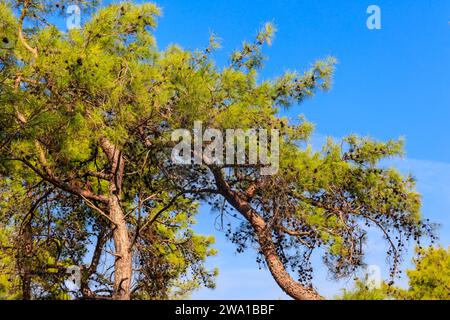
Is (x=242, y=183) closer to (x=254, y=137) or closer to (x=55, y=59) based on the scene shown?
(x=254, y=137)

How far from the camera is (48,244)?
34.9 ft


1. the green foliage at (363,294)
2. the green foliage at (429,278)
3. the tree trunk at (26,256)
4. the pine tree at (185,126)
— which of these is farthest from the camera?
the green foliage at (429,278)

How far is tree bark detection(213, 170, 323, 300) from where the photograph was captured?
333 inches

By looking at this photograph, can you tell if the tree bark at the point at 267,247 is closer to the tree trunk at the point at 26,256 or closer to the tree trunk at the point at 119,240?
the tree trunk at the point at 119,240

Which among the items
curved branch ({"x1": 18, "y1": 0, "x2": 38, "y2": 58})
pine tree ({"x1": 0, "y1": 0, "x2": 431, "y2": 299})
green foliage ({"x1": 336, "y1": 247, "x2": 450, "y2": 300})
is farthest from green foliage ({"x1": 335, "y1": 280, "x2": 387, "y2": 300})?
green foliage ({"x1": 336, "y1": 247, "x2": 450, "y2": 300})

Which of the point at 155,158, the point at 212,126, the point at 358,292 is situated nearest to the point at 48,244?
the point at 155,158

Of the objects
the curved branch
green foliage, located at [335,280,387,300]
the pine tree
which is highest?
the curved branch

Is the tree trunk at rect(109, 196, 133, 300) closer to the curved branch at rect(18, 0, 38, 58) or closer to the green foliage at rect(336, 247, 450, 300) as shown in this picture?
the curved branch at rect(18, 0, 38, 58)

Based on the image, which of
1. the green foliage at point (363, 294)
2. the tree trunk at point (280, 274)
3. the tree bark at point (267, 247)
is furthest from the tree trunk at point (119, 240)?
the green foliage at point (363, 294)

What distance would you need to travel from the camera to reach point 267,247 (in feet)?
28.4

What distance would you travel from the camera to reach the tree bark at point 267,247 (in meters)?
8.47

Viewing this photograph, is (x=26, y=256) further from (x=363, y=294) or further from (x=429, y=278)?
(x=429, y=278)

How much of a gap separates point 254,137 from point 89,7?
4280 mm

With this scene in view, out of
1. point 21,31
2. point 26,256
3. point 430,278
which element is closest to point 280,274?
point 26,256
